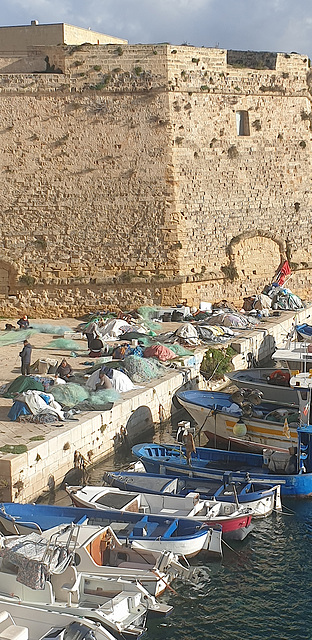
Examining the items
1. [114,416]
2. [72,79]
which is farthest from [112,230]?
[114,416]

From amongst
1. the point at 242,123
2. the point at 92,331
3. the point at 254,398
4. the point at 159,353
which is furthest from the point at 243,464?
the point at 242,123

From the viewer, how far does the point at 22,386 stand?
1372 cm

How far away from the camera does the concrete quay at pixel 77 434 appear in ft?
35.3

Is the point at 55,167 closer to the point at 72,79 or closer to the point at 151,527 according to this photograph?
the point at 72,79

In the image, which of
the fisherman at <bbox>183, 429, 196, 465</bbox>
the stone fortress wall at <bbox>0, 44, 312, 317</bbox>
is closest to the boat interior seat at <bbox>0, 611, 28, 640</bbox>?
the fisherman at <bbox>183, 429, 196, 465</bbox>

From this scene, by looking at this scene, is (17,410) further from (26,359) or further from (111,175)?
(111,175)

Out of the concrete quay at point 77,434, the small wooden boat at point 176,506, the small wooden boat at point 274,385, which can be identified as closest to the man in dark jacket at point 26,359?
the concrete quay at point 77,434

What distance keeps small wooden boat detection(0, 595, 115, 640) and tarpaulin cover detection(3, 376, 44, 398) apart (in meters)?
5.86

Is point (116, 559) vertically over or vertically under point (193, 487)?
under

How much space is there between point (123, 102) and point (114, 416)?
11.5 meters

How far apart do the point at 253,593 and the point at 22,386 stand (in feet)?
19.8

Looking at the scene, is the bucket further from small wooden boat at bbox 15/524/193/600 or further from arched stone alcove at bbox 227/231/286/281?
arched stone alcove at bbox 227/231/286/281

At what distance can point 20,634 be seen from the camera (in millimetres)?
7496

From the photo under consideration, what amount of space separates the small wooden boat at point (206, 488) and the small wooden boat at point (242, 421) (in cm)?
171
